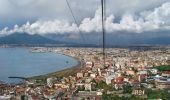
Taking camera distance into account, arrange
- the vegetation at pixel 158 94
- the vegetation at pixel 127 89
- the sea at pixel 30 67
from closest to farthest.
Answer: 1. the vegetation at pixel 158 94
2. the vegetation at pixel 127 89
3. the sea at pixel 30 67

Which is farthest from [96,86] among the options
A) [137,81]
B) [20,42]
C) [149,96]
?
[20,42]

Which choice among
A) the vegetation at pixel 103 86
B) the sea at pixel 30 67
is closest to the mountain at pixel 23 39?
the sea at pixel 30 67

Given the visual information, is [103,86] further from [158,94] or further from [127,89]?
[158,94]

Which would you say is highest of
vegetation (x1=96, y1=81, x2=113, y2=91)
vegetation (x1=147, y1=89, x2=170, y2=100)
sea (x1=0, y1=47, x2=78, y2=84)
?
vegetation (x1=147, y1=89, x2=170, y2=100)

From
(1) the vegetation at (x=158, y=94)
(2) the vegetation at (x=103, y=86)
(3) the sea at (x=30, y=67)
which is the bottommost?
(3) the sea at (x=30, y=67)

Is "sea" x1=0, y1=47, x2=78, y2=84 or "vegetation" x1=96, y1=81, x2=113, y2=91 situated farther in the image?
"sea" x1=0, y1=47, x2=78, y2=84

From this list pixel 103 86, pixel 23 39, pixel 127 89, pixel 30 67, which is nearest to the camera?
pixel 127 89

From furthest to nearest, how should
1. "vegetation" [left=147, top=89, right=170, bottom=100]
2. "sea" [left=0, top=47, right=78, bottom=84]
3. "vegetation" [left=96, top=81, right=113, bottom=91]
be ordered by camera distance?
"sea" [left=0, top=47, right=78, bottom=84] → "vegetation" [left=96, top=81, right=113, bottom=91] → "vegetation" [left=147, top=89, right=170, bottom=100]

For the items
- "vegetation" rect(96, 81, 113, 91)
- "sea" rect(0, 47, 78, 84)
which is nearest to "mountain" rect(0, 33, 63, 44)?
"sea" rect(0, 47, 78, 84)

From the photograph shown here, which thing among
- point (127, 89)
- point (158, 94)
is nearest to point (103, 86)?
point (127, 89)

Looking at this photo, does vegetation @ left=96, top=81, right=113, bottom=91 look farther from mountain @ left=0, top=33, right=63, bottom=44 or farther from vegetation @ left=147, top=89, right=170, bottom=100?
mountain @ left=0, top=33, right=63, bottom=44

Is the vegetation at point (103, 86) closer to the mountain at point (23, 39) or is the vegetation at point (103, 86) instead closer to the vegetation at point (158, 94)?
the vegetation at point (158, 94)
